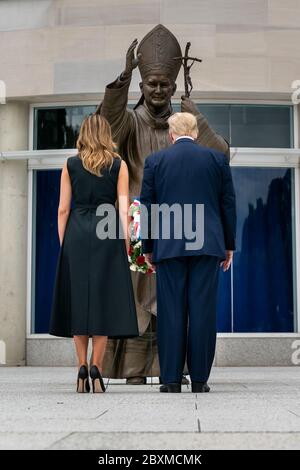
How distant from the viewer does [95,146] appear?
7836 millimetres

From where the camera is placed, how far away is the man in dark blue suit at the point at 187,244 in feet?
24.8

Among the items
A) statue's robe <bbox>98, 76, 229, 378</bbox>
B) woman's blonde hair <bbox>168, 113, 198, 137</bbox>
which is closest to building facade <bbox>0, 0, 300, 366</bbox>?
statue's robe <bbox>98, 76, 229, 378</bbox>

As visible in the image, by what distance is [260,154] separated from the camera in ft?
58.4

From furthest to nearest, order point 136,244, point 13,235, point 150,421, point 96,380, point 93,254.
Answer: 1. point 13,235
2. point 136,244
3. point 93,254
4. point 96,380
5. point 150,421

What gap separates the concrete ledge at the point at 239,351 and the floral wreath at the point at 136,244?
27.8 feet

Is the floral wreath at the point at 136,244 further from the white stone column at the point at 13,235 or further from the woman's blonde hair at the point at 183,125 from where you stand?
the white stone column at the point at 13,235

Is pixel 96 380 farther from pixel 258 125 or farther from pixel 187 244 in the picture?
pixel 258 125

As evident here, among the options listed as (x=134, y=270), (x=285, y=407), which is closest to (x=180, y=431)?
(x=285, y=407)

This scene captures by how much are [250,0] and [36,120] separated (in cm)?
381

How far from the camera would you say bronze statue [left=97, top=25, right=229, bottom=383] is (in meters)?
9.28

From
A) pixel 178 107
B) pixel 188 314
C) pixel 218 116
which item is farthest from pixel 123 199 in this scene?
pixel 218 116

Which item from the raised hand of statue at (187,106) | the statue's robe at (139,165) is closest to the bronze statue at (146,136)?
the statue's robe at (139,165)

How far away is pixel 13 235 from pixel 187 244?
35.5 ft
